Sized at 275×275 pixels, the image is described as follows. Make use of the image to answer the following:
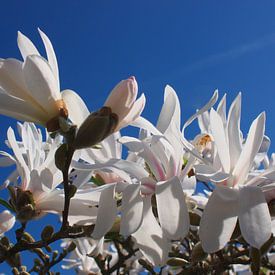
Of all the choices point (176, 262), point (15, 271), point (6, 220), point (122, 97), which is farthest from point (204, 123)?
point (15, 271)

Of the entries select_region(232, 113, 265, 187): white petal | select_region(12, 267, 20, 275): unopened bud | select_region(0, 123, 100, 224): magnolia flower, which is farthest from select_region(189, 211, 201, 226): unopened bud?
select_region(12, 267, 20, 275): unopened bud

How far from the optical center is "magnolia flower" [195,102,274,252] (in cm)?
80

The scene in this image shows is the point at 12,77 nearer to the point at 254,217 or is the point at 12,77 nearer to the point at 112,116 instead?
the point at 112,116

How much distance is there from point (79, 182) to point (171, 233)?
11.1 inches

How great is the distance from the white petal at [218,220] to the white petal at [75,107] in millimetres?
306

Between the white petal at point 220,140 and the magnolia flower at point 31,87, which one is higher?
the magnolia flower at point 31,87

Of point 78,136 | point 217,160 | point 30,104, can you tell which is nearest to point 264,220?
point 217,160

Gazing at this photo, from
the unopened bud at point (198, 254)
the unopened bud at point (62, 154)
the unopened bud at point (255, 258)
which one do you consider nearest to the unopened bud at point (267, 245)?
the unopened bud at point (255, 258)

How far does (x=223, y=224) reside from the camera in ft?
2.73

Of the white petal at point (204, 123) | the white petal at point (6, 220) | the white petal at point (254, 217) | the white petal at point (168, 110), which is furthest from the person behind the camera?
the white petal at point (204, 123)

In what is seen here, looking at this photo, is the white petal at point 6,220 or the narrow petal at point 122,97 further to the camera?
the white petal at point 6,220

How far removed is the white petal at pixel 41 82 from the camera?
860mm

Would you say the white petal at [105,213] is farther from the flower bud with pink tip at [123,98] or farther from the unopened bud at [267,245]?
the unopened bud at [267,245]

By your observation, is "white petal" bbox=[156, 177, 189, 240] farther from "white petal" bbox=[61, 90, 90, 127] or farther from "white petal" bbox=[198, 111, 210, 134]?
"white petal" bbox=[198, 111, 210, 134]
